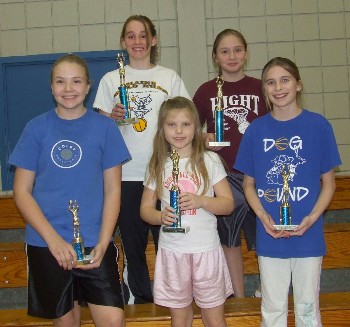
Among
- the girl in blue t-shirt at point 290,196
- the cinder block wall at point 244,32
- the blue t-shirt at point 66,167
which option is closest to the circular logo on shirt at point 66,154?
the blue t-shirt at point 66,167

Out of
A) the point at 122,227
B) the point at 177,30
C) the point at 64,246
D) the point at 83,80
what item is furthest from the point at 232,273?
the point at 177,30

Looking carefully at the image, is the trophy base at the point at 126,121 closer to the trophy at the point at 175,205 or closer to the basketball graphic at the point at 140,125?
the basketball graphic at the point at 140,125

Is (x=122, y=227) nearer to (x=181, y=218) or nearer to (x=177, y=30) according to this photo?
(x=181, y=218)

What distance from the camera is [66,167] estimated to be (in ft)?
7.45

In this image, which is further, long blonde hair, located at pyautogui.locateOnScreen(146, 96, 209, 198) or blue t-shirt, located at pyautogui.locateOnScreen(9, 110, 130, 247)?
long blonde hair, located at pyautogui.locateOnScreen(146, 96, 209, 198)

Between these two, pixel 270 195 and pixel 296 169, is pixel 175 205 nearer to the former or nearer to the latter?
pixel 270 195

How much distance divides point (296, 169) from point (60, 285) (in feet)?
3.51

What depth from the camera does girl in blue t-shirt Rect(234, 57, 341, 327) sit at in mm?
2334

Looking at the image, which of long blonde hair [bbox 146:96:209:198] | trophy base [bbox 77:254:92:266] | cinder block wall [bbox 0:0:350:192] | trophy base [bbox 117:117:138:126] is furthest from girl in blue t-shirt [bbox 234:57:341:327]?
cinder block wall [bbox 0:0:350:192]

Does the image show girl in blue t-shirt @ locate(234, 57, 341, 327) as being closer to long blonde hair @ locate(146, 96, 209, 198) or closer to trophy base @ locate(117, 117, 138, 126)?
long blonde hair @ locate(146, 96, 209, 198)

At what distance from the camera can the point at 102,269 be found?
2.26m

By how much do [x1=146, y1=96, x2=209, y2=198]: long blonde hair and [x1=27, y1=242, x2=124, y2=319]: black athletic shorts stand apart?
16.2 inches

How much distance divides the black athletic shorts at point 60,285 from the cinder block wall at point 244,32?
285 centimetres

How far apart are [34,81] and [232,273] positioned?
2.87 m
